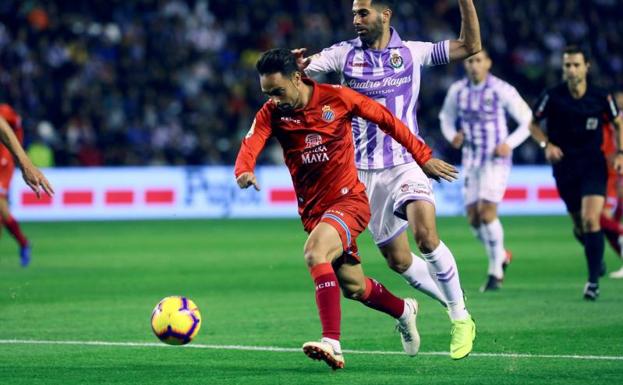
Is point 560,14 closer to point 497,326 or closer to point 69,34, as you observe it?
point 69,34

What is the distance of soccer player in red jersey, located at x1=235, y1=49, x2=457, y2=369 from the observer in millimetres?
7336

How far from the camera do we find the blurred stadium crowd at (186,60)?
24.3m

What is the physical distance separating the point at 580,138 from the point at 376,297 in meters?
4.51

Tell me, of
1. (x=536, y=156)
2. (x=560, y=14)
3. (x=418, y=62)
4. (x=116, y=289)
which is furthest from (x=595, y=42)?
(x=418, y=62)

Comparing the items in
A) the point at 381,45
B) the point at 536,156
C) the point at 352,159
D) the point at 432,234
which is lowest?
the point at 536,156

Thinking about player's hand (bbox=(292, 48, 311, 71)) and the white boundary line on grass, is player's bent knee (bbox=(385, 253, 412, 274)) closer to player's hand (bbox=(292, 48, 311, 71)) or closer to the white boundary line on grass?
the white boundary line on grass

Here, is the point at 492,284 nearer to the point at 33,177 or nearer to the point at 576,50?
the point at 576,50

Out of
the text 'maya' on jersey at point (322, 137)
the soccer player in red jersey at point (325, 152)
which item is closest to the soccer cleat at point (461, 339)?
the soccer player in red jersey at point (325, 152)

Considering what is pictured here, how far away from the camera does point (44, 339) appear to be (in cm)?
891

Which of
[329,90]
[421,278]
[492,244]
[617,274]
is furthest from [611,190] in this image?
[329,90]

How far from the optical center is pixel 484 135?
13070 mm

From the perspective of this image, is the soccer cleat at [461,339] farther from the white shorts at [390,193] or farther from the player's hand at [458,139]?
the player's hand at [458,139]

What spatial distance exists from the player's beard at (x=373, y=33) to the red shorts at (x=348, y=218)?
1413 millimetres

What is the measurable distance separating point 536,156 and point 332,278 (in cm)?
1969
